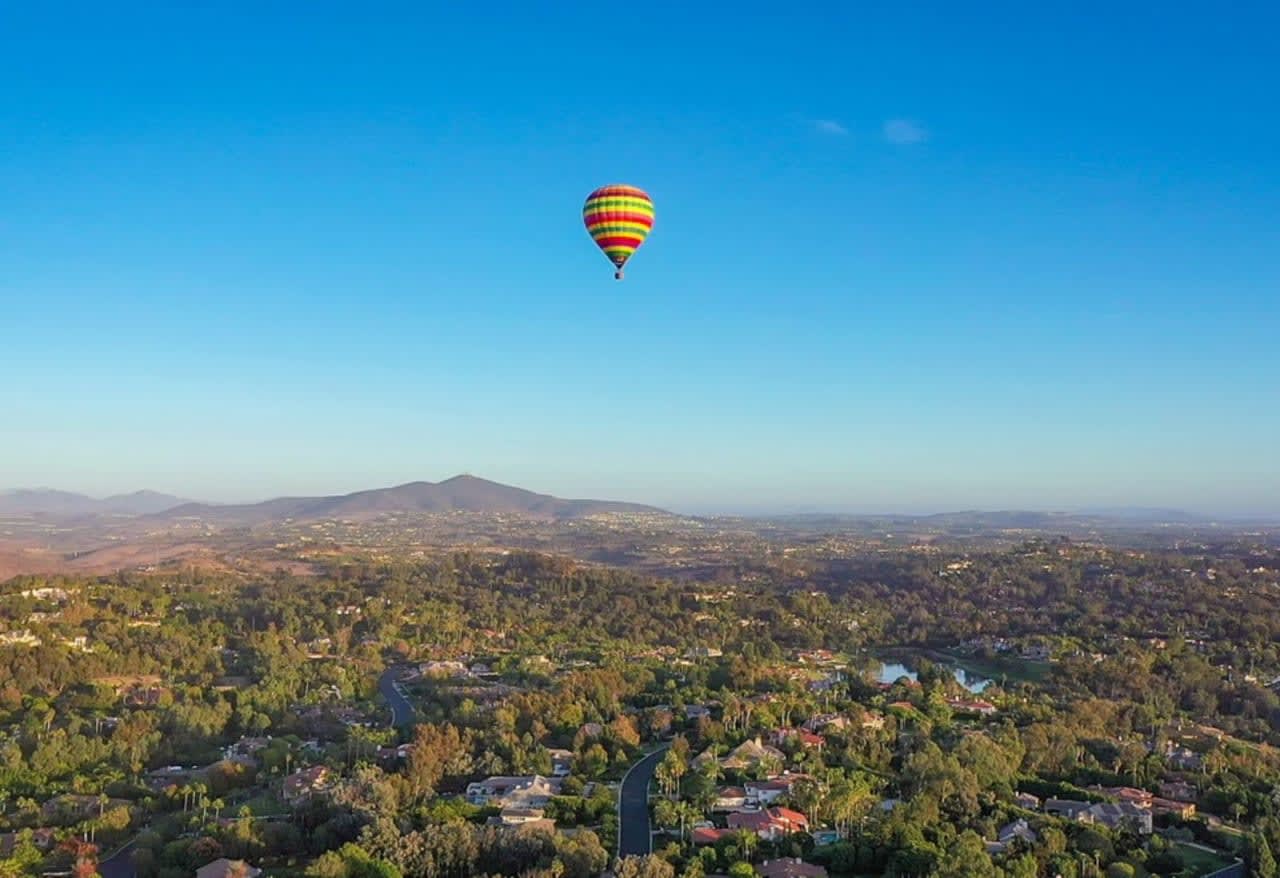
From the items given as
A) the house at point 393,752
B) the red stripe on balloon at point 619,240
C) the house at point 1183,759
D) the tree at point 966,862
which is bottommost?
the house at point 1183,759

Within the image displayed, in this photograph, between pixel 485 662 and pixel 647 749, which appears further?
pixel 485 662

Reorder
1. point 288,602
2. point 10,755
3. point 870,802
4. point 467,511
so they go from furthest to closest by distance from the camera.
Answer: point 467,511 → point 288,602 → point 10,755 → point 870,802

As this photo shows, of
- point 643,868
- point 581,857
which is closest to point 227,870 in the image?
point 581,857

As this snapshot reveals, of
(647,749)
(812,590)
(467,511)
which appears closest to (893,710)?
(647,749)

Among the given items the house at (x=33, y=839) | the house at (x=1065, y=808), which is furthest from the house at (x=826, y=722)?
the house at (x=33, y=839)

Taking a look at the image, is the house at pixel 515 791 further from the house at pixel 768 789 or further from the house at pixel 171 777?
the house at pixel 171 777

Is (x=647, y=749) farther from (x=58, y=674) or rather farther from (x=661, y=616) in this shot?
(x=661, y=616)
